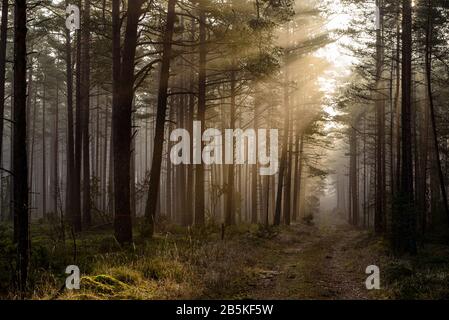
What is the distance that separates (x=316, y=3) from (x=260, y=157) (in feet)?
40.8

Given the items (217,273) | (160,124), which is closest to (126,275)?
(217,273)

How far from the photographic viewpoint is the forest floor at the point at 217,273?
7.76 meters

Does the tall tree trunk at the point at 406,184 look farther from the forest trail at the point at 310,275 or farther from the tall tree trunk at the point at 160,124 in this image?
the tall tree trunk at the point at 160,124

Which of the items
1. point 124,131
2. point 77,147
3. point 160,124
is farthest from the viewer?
point 77,147

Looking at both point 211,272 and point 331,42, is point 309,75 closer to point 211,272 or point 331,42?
point 331,42

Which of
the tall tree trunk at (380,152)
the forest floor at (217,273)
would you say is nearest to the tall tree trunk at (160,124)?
the forest floor at (217,273)

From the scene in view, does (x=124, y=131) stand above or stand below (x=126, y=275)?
above

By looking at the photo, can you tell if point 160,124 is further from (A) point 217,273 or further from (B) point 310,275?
(B) point 310,275

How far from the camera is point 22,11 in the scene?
7379mm

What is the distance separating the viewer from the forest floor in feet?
25.5

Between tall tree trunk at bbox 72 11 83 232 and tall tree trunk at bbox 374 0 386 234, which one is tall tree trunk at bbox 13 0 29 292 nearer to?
tall tree trunk at bbox 72 11 83 232

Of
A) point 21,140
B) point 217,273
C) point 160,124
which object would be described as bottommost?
point 217,273

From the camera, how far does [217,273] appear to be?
902 cm

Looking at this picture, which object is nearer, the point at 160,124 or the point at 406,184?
the point at 160,124
